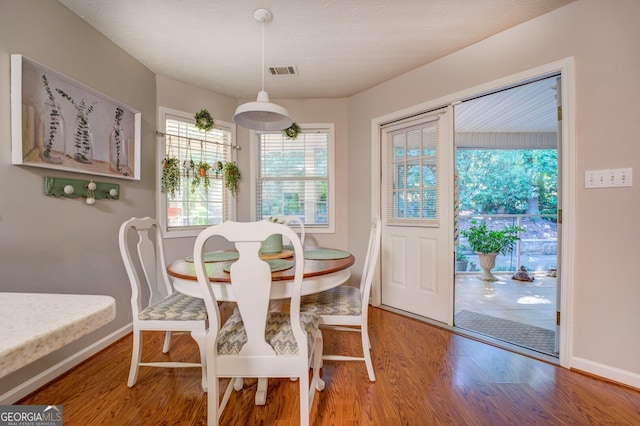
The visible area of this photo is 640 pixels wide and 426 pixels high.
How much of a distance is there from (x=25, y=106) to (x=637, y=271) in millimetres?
3689

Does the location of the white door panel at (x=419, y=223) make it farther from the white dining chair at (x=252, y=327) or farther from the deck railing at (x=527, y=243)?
the deck railing at (x=527, y=243)

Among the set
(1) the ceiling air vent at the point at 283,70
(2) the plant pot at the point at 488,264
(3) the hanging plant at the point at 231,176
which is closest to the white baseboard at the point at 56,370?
(3) the hanging plant at the point at 231,176

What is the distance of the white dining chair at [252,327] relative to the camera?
1124 mm

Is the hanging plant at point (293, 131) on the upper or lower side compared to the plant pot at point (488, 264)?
upper

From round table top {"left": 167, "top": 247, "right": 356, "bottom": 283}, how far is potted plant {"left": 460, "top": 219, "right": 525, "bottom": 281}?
3406 mm

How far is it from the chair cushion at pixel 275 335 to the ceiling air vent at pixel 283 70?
2230mm

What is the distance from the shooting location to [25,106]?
1.56m

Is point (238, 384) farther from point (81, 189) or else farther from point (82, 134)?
point (82, 134)

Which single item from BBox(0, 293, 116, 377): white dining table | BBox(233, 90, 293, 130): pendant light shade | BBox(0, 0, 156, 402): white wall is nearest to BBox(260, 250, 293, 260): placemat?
BBox(233, 90, 293, 130): pendant light shade

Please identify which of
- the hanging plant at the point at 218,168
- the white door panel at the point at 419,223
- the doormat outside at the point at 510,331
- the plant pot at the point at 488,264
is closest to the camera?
the doormat outside at the point at 510,331

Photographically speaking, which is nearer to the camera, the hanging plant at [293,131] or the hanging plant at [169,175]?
the hanging plant at [169,175]

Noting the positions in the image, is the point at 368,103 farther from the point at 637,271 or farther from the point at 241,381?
the point at 241,381

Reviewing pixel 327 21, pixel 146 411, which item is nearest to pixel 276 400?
pixel 146 411

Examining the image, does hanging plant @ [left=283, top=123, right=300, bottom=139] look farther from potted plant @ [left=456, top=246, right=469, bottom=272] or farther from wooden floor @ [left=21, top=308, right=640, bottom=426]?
potted plant @ [left=456, top=246, right=469, bottom=272]
